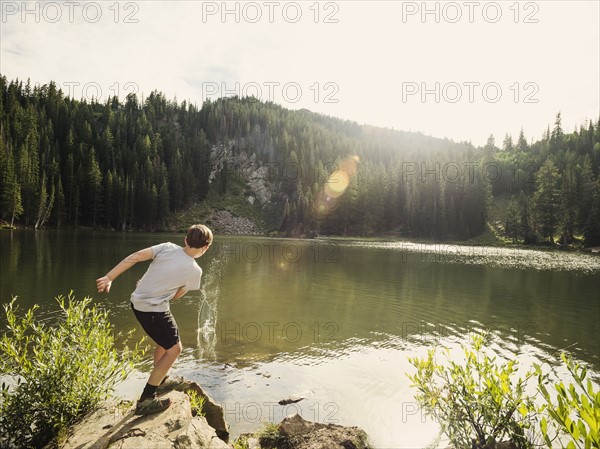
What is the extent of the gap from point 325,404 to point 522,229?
121 metres

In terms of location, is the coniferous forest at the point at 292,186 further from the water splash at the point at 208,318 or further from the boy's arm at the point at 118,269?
the boy's arm at the point at 118,269

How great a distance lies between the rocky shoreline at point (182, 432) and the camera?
5711mm

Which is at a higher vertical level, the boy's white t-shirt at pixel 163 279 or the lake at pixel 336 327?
the boy's white t-shirt at pixel 163 279

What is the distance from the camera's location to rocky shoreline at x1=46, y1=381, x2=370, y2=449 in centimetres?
571

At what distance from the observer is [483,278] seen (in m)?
39.3

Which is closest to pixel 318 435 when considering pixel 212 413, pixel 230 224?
pixel 212 413

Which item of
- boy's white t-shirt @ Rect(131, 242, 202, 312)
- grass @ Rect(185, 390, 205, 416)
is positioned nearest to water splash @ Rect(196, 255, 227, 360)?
grass @ Rect(185, 390, 205, 416)

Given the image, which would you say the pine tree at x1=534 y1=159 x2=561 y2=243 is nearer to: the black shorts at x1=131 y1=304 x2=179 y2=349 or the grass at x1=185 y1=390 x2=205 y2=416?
the grass at x1=185 y1=390 x2=205 y2=416

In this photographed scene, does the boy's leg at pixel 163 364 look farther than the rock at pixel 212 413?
No

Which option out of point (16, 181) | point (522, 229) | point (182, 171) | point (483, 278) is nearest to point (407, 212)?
point (522, 229)

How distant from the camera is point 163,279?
647 centimetres

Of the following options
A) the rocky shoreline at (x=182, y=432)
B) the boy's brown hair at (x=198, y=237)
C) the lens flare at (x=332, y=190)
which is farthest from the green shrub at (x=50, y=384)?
the lens flare at (x=332, y=190)

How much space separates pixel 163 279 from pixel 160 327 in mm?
926

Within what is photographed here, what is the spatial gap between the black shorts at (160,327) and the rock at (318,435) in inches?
149
